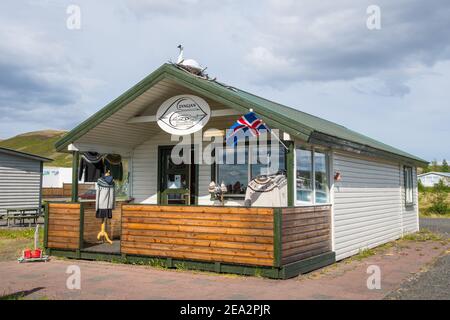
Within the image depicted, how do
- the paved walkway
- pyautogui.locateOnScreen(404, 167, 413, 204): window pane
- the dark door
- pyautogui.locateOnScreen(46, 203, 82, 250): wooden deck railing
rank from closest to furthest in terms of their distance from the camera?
the paved walkway
pyautogui.locateOnScreen(46, 203, 82, 250): wooden deck railing
the dark door
pyautogui.locateOnScreen(404, 167, 413, 204): window pane

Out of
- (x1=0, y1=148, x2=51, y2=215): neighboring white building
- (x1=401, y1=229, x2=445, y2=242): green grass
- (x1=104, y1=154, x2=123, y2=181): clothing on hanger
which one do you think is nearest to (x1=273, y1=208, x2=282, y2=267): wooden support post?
(x1=104, y1=154, x2=123, y2=181): clothing on hanger

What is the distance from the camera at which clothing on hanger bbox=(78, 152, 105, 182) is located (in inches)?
431

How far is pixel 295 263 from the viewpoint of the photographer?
8.02m

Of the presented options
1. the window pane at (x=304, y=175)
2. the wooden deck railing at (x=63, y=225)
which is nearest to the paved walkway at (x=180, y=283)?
the wooden deck railing at (x=63, y=225)

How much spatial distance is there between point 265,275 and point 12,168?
1740 centimetres

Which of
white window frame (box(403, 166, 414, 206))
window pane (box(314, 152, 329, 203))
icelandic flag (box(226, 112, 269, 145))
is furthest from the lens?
white window frame (box(403, 166, 414, 206))

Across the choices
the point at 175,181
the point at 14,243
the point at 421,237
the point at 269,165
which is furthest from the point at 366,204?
the point at 14,243

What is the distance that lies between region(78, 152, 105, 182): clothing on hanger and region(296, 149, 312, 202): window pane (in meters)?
4.99

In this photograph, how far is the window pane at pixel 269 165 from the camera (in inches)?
379

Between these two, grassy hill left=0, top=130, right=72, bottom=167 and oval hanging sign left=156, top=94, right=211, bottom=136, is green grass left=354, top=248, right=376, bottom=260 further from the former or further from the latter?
grassy hill left=0, top=130, right=72, bottom=167

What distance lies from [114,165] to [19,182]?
40.4ft

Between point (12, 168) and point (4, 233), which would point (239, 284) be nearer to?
point (4, 233)

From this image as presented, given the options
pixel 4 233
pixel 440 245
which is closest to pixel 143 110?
pixel 4 233

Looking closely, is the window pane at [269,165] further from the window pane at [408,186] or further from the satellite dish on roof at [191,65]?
the window pane at [408,186]
